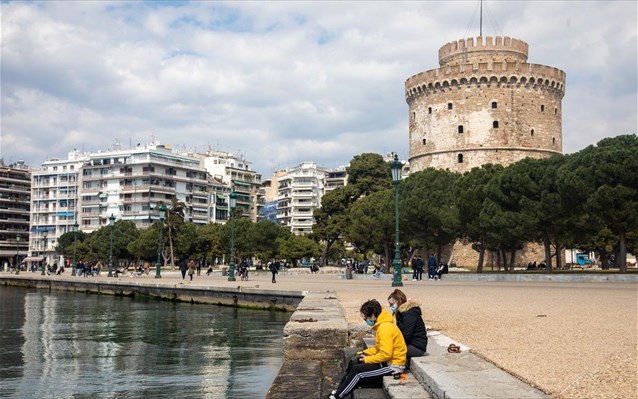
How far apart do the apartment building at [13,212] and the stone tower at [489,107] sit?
8380cm

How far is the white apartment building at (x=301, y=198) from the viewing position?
448ft

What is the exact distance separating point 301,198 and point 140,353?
394 ft

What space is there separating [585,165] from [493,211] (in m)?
6.66

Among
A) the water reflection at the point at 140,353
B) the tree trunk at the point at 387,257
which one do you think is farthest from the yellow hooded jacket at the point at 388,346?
the tree trunk at the point at 387,257

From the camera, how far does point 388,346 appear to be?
804cm

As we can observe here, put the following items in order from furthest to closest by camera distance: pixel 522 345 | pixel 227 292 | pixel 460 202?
pixel 460 202 < pixel 227 292 < pixel 522 345

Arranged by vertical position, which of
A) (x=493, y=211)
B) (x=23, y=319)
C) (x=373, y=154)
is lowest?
(x=23, y=319)

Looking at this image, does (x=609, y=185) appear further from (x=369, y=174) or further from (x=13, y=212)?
(x=13, y=212)

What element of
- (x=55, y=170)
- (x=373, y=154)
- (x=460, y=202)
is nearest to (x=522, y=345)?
(x=460, y=202)

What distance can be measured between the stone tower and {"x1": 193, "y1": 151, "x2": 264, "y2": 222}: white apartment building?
65.8 meters

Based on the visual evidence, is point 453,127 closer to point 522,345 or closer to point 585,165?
point 585,165

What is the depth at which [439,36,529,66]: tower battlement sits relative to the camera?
2574 inches

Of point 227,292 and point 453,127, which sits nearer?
point 227,292

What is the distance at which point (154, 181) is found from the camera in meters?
111
